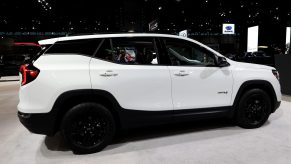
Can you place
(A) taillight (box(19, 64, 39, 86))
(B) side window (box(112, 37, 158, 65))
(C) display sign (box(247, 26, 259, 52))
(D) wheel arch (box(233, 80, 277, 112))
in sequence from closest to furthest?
(A) taillight (box(19, 64, 39, 86)) → (B) side window (box(112, 37, 158, 65)) → (D) wheel arch (box(233, 80, 277, 112)) → (C) display sign (box(247, 26, 259, 52))

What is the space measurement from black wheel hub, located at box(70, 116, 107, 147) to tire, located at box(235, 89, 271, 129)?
2377mm

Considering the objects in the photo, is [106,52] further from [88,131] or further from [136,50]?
[88,131]

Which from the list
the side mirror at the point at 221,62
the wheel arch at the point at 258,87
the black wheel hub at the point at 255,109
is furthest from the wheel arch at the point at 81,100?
the black wheel hub at the point at 255,109

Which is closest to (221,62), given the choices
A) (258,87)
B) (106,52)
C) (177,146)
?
(258,87)

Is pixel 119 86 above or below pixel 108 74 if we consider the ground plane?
below

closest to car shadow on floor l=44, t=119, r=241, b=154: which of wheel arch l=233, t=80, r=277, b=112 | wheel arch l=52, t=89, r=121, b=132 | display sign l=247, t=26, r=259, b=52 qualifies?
wheel arch l=52, t=89, r=121, b=132

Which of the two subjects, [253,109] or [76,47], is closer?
[76,47]

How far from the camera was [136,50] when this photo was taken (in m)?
3.96

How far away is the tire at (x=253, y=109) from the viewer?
4.46m

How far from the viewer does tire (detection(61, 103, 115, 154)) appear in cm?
349

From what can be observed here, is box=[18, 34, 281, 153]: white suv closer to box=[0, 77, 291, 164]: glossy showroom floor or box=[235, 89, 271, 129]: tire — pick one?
box=[235, 89, 271, 129]: tire

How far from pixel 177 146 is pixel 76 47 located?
2.06 meters

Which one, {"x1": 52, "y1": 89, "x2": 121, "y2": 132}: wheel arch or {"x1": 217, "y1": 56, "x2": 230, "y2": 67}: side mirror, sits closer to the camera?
{"x1": 52, "y1": 89, "x2": 121, "y2": 132}: wheel arch

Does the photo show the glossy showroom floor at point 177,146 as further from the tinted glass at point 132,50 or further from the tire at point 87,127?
the tinted glass at point 132,50
